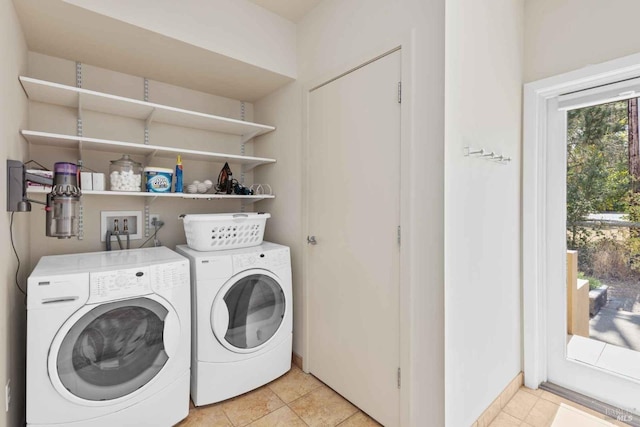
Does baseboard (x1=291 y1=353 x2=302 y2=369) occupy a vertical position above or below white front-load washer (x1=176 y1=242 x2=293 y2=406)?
below

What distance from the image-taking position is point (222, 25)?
6.23 feet

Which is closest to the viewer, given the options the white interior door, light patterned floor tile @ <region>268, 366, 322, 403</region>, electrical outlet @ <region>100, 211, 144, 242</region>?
the white interior door

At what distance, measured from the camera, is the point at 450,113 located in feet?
4.49

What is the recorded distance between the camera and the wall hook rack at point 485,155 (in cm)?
148

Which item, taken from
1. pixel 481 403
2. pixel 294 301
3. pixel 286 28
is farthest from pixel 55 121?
pixel 481 403

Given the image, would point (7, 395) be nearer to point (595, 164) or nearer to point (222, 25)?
point (222, 25)

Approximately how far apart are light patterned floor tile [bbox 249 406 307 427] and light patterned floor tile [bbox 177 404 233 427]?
17 cm

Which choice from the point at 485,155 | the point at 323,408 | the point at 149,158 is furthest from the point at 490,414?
the point at 149,158

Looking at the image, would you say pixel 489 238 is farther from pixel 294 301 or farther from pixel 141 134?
pixel 141 134

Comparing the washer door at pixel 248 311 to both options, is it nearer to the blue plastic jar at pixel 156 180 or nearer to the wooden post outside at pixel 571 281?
the blue plastic jar at pixel 156 180

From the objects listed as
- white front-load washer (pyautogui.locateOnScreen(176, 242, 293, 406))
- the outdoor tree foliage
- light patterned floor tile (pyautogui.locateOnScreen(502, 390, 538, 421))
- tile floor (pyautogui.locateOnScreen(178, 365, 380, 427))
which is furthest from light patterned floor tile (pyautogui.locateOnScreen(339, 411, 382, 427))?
the outdoor tree foliage

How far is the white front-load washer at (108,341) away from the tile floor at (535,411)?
180cm

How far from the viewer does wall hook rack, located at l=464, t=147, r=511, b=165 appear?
1.48 m

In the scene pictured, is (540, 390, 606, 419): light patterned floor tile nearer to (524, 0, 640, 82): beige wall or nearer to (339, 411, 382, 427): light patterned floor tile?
(339, 411, 382, 427): light patterned floor tile
